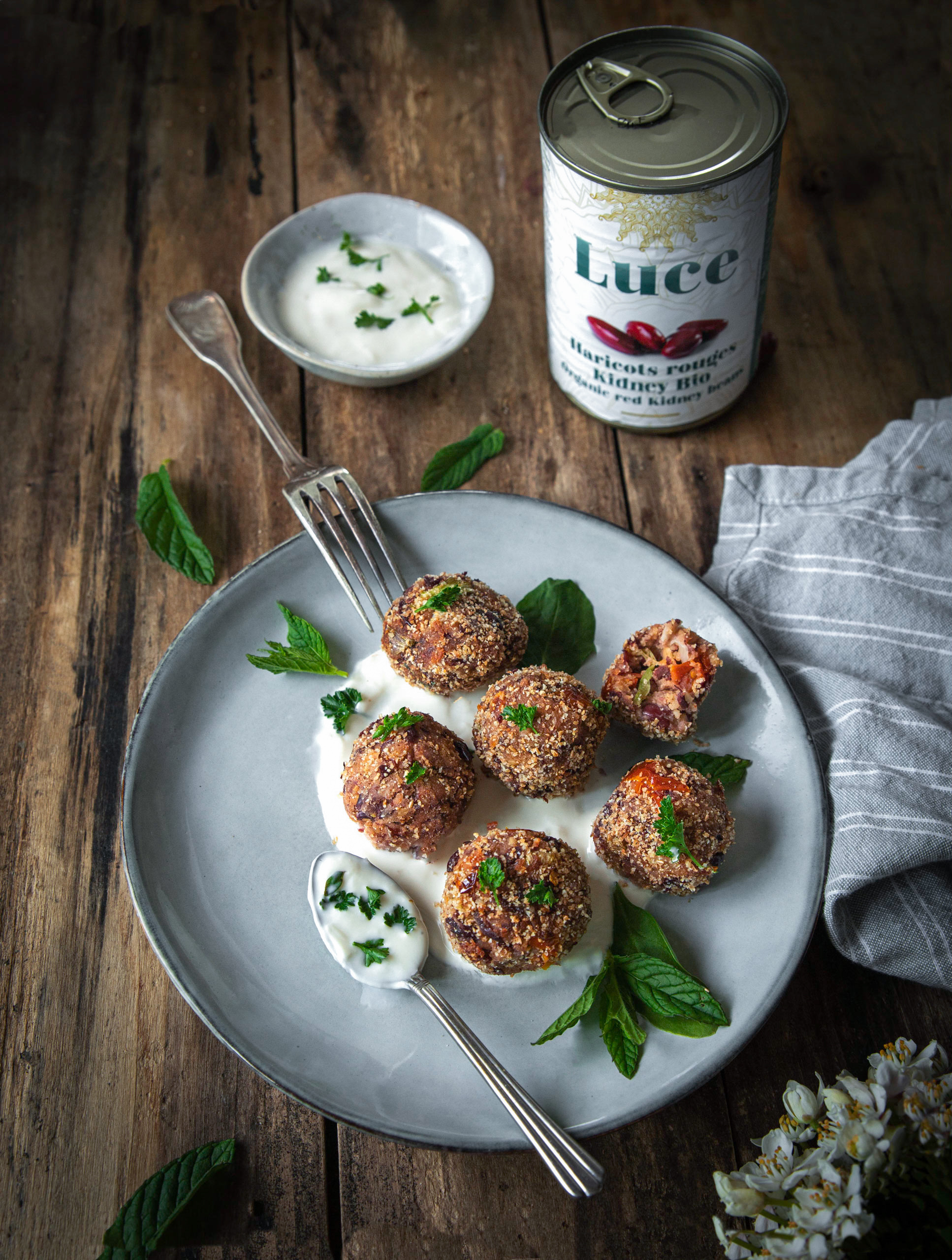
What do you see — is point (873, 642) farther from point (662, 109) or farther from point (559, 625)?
point (662, 109)

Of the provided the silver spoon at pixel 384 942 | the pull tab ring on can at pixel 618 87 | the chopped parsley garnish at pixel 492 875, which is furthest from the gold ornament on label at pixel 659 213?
the silver spoon at pixel 384 942

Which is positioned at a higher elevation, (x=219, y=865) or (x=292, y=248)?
(x=292, y=248)

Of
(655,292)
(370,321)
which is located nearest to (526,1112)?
(655,292)

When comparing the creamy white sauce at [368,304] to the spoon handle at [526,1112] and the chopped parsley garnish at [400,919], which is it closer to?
the chopped parsley garnish at [400,919]

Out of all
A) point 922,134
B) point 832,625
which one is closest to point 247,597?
point 832,625

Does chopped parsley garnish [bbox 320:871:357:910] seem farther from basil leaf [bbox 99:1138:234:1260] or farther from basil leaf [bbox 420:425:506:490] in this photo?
basil leaf [bbox 420:425:506:490]

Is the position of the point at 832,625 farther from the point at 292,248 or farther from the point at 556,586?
the point at 292,248
